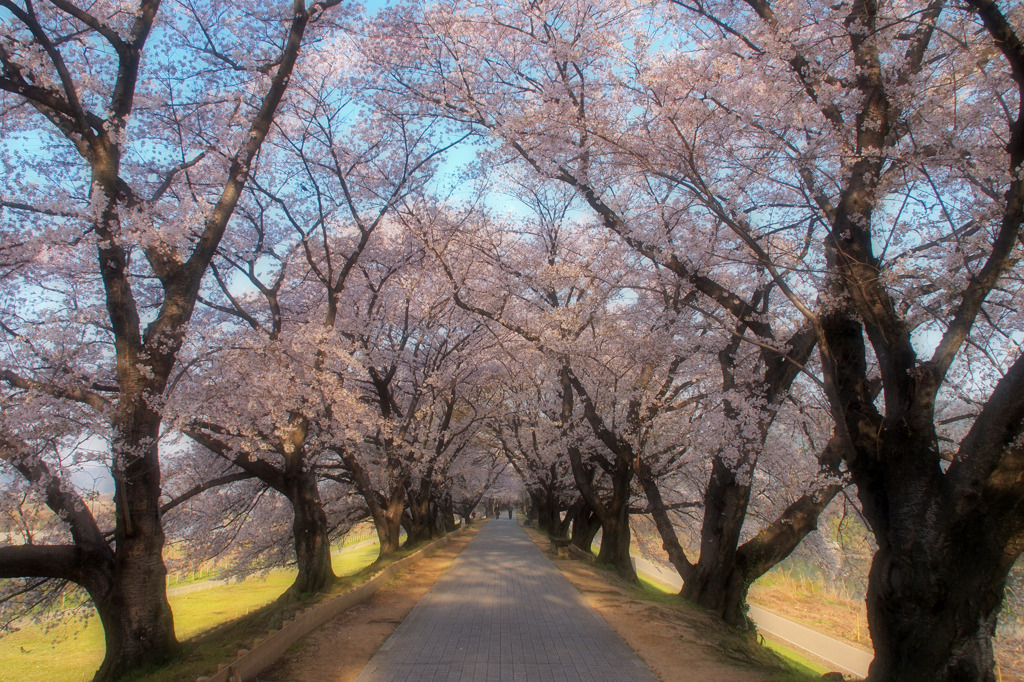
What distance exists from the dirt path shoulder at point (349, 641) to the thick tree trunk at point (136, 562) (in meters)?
1.45

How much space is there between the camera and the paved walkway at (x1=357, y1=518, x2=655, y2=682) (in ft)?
21.2

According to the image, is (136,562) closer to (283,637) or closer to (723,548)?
(283,637)

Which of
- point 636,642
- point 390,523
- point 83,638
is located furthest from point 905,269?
point 83,638

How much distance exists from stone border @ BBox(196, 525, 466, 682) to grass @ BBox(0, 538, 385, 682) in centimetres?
94

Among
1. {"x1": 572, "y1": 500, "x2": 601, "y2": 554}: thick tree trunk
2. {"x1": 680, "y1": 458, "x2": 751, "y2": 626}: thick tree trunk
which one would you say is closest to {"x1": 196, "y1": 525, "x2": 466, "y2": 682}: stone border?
{"x1": 680, "y1": 458, "x2": 751, "y2": 626}: thick tree trunk

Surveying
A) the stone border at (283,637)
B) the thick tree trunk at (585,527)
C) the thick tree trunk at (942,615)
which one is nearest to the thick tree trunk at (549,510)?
the thick tree trunk at (585,527)

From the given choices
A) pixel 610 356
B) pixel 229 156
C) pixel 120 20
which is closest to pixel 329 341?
pixel 229 156

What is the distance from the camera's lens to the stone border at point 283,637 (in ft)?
18.5

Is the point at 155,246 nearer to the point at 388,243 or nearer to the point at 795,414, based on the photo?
the point at 388,243

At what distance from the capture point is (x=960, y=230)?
6484 millimetres

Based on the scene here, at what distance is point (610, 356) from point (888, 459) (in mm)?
A: 9118

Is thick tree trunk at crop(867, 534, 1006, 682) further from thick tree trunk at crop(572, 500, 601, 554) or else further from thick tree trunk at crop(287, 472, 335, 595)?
thick tree trunk at crop(572, 500, 601, 554)

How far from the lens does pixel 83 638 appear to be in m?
22.8

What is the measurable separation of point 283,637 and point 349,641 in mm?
1023
